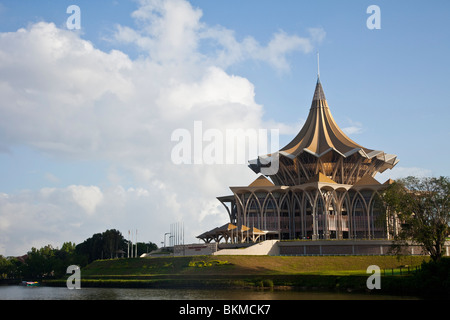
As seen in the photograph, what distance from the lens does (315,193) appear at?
78375 mm

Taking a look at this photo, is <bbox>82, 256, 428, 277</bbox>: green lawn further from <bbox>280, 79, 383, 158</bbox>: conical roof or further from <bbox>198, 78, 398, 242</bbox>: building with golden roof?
<bbox>280, 79, 383, 158</bbox>: conical roof

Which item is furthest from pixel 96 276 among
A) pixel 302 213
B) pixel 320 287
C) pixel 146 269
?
pixel 302 213

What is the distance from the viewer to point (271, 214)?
82500mm

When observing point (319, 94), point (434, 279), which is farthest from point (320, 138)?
point (434, 279)

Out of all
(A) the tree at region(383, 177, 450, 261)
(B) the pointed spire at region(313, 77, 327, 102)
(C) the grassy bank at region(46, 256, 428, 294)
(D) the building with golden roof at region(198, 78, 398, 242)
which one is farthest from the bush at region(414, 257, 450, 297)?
(B) the pointed spire at region(313, 77, 327, 102)

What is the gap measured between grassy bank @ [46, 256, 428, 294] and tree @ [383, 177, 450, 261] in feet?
11.8

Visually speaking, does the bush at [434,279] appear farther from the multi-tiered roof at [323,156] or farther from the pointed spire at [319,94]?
the pointed spire at [319,94]

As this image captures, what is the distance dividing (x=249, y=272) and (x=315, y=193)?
30311 millimetres

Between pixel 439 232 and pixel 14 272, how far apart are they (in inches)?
3023

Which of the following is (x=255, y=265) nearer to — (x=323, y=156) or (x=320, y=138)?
(x=323, y=156)

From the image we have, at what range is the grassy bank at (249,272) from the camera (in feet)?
146

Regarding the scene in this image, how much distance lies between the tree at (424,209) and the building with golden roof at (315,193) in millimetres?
29006
